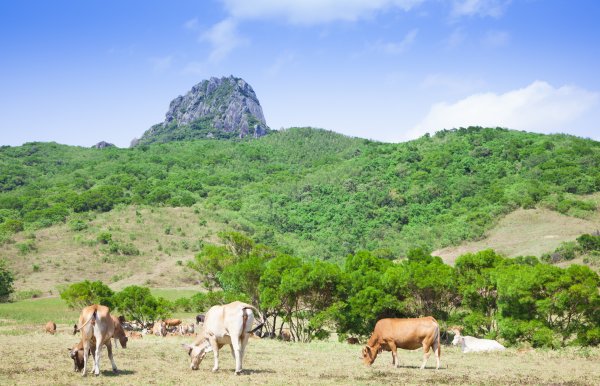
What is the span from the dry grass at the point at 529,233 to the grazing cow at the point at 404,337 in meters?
71.6

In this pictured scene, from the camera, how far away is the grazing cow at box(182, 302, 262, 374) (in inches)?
707

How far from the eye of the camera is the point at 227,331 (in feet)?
59.8

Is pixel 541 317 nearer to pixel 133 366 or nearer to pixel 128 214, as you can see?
pixel 133 366

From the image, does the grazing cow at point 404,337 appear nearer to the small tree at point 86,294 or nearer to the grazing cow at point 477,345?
the grazing cow at point 477,345

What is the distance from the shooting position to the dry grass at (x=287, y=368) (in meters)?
16.7

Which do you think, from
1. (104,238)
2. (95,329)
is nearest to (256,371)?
(95,329)

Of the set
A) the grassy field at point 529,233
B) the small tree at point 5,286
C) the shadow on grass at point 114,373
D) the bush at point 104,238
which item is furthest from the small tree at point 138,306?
the bush at point 104,238

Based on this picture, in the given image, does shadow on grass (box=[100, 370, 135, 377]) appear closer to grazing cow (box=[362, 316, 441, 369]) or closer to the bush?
grazing cow (box=[362, 316, 441, 369])

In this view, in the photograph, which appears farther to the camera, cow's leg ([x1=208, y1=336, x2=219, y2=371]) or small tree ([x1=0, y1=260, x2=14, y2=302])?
small tree ([x1=0, y1=260, x2=14, y2=302])

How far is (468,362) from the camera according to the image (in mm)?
23281

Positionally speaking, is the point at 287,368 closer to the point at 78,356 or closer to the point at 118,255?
the point at 78,356

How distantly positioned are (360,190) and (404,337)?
137 metres

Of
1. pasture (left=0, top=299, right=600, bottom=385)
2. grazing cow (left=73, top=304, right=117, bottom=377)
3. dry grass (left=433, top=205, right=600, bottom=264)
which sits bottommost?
pasture (left=0, top=299, right=600, bottom=385)

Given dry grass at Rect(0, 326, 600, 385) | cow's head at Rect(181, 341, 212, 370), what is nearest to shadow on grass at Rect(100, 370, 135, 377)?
dry grass at Rect(0, 326, 600, 385)
